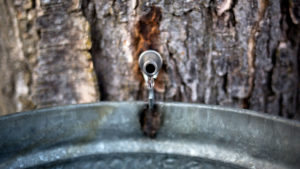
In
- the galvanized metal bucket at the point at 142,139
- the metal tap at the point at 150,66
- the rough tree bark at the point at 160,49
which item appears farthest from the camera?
the rough tree bark at the point at 160,49

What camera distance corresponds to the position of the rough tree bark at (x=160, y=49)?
1150mm

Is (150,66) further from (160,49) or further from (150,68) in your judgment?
(160,49)

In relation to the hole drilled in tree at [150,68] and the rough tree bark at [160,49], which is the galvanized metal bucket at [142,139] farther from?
the rough tree bark at [160,49]

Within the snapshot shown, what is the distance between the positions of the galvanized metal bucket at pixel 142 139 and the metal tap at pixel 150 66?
54 mm

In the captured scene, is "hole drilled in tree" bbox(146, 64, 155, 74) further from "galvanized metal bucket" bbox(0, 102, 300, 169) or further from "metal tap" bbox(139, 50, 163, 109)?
"galvanized metal bucket" bbox(0, 102, 300, 169)

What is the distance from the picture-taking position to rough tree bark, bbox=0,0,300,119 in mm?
1150

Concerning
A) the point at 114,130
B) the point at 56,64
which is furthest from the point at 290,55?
the point at 56,64

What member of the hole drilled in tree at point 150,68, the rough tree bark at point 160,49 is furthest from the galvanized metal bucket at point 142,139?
the rough tree bark at point 160,49

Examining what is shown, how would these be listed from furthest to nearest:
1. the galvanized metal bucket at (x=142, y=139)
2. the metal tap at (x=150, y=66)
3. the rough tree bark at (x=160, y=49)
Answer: the rough tree bark at (x=160, y=49) < the metal tap at (x=150, y=66) < the galvanized metal bucket at (x=142, y=139)

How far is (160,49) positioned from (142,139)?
1.25 feet

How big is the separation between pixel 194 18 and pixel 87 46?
1.45 feet

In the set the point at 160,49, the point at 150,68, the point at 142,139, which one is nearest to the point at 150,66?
the point at 150,68

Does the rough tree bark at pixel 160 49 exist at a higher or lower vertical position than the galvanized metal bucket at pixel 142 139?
higher

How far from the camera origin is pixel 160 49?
1.19 m
